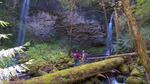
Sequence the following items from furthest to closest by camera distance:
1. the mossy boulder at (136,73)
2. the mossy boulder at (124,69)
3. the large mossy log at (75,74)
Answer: the mossy boulder at (124,69), the mossy boulder at (136,73), the large mossy log at (75,74)

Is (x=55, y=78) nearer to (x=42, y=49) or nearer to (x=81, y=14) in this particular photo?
(x=42, y=49)

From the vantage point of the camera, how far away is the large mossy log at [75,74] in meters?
8.78

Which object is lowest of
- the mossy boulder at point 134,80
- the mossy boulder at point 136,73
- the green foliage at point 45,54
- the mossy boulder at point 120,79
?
the mossy boulder at point 120,79

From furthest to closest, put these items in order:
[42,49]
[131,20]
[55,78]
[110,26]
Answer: [110,26]
[42,49]
[55,78]
[131,20]

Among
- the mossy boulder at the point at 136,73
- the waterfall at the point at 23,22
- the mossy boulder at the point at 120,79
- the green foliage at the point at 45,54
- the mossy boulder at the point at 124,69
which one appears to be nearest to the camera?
the mossy boulder at the point at 136,73

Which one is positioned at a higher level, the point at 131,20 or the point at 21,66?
the point at 131,20

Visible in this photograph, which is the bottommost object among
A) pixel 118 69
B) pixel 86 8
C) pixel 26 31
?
pixel 118 69

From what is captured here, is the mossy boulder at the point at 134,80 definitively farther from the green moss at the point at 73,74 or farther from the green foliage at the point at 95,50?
the green foliage at the point at 95,50

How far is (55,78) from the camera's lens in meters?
9.02

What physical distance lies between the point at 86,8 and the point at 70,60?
20.2 feet

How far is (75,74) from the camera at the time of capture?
962 centimetres

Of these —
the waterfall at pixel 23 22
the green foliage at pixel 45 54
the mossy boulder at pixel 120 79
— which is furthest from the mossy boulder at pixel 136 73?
the waterfall at pixel 23 22

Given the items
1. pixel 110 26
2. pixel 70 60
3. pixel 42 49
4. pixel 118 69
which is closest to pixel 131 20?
pixel 118 69

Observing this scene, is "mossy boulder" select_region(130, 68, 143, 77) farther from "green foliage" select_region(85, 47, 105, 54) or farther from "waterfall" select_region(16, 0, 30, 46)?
"waterfall" select_region(16, 0, 30, 46)
